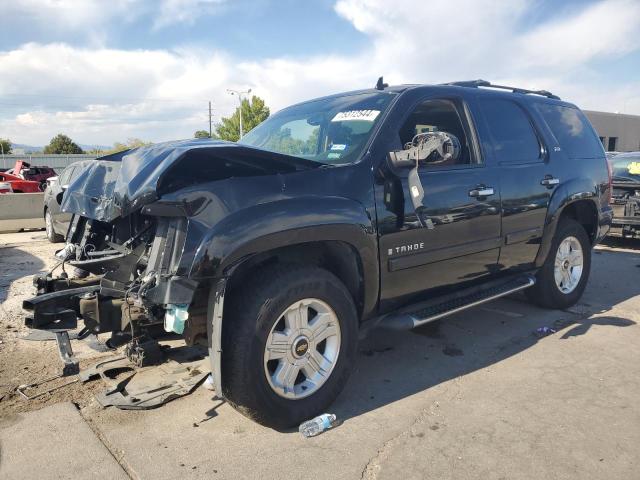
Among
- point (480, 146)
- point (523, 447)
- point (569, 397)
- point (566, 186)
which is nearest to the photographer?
point (523, 447)

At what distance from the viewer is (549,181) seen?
471cm

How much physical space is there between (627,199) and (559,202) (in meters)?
4.53

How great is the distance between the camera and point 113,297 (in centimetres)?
309

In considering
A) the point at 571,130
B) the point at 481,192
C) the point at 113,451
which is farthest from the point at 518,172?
the point at 113,451

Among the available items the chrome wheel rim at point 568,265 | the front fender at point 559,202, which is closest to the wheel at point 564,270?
the chrome wheel rim at point 568,265

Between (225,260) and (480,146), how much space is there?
2.45 m

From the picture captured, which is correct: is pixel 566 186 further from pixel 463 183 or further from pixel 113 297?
pixel 113 297

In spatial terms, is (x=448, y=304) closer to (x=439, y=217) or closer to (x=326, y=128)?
(x=439, y=217)

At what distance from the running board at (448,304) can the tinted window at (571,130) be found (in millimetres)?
1427

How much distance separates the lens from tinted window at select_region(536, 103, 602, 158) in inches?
199

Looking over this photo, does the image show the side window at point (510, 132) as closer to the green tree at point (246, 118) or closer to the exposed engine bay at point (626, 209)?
the exposed engine bay at point (626, 209)

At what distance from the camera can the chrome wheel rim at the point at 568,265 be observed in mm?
5215

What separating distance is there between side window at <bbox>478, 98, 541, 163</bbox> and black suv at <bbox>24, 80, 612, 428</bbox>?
2cm

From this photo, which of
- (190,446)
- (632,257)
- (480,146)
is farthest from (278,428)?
(632,257)
